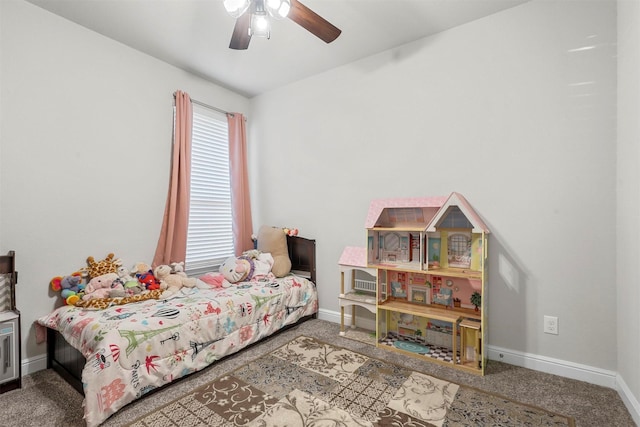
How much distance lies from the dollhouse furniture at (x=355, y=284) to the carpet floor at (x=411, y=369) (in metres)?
0.47

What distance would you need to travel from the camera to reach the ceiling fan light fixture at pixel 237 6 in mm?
1563

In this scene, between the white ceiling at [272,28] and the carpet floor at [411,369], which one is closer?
the carpet floor at [411,369]

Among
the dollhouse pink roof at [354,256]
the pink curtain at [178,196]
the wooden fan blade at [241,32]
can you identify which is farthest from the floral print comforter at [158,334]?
the wooden fan blade at [241,32]

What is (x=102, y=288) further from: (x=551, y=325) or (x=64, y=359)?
(x=551, y=325)

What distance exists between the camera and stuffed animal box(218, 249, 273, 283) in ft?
9.64

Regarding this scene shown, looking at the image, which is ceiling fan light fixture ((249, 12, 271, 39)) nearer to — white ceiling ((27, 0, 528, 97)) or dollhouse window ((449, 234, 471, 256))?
white ceiling ((27, 0, 528, 97))

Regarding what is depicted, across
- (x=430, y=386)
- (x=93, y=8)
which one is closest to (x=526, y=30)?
(x=430, y=386)

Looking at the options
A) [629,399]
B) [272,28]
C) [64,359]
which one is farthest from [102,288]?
[629,399]

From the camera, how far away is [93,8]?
7.47 ft

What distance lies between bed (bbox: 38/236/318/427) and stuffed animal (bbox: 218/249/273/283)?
0.12m

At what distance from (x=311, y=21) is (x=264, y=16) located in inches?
11.6

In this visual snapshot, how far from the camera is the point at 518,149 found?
2258mm

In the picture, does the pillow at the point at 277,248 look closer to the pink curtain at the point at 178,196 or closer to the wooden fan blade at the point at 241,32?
the pink curtain at the point at 178,196

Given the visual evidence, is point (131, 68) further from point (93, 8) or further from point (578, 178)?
point (578, 178)
